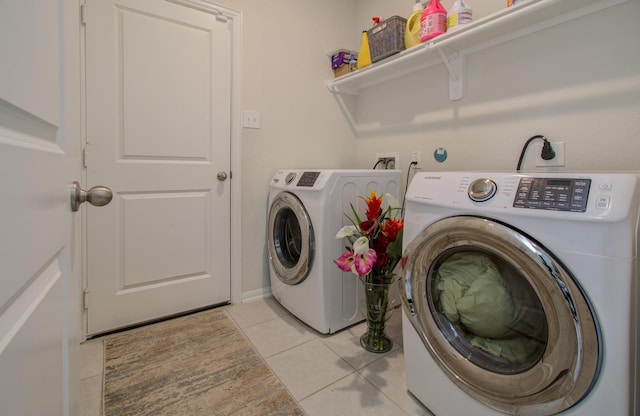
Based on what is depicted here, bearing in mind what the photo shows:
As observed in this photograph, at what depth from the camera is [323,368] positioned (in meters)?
1.40

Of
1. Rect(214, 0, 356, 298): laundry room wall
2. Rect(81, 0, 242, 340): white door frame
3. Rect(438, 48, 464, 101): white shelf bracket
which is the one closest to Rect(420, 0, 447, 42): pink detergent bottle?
Rect(438, 48, 464, 101): white shelf bracket

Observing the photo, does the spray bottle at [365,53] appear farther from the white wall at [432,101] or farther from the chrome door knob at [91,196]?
the chrome door knob at [91,196]

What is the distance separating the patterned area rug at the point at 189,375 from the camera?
1.16 metres

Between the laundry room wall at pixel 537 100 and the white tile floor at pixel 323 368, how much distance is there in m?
1.16

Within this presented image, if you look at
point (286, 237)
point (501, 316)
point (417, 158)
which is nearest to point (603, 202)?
point (501, 316)

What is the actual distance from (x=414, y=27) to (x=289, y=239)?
145cm

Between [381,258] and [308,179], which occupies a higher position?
[308,179]

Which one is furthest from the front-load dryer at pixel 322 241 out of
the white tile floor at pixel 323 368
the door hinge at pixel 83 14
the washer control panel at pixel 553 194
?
the door hinge at pixel 83 14

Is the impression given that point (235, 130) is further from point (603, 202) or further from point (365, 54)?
point (603, 202)

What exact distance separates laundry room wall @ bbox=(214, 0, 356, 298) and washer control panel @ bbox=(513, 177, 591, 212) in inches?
62.3

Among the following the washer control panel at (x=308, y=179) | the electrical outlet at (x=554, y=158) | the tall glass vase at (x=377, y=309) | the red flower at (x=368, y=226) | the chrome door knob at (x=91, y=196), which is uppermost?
the electrical outlet at (x=554, y=158)

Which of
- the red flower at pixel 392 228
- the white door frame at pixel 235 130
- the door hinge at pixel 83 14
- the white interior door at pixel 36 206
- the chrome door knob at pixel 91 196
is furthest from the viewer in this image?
the white door frame at pixel 235 130

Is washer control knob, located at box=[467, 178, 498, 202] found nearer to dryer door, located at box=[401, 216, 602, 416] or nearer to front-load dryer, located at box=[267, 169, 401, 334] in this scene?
dryer door, located at box=[401, 216, 602, 416]

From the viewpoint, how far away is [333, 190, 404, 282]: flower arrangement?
1.29m
